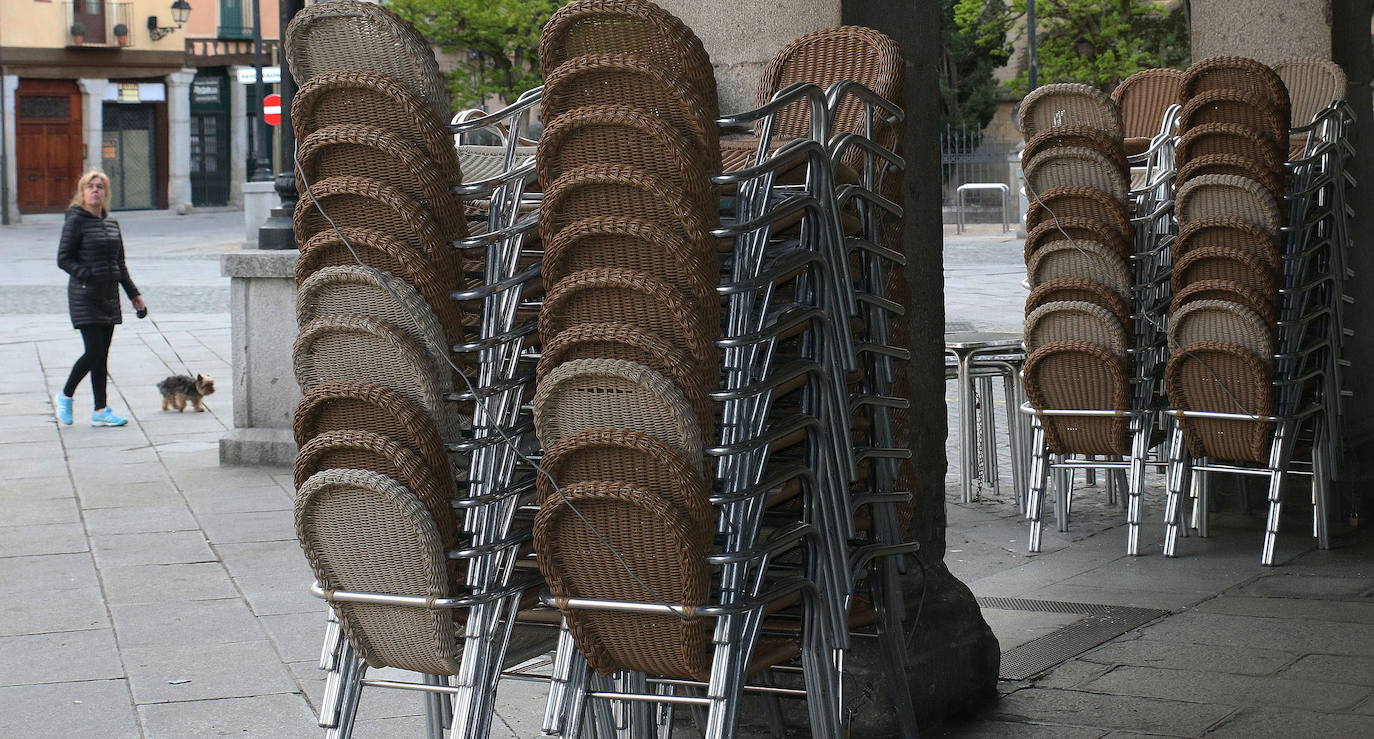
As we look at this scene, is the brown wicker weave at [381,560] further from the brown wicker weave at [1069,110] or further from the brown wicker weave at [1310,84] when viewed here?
the brown wicker weave at [1310,84]

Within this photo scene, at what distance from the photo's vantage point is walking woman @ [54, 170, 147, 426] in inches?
461

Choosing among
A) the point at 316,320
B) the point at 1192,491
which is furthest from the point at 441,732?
the point at 1192,491

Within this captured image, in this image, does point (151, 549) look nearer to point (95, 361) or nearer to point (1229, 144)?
point (95, 361)

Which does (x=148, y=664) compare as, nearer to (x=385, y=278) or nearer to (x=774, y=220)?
(x=385, y=278)

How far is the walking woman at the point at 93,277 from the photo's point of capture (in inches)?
461

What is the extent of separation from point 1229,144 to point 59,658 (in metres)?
5.02

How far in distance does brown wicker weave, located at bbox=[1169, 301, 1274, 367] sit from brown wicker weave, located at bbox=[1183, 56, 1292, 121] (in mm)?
829

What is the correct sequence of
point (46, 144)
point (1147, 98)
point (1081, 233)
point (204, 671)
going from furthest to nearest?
point (46, 144) < point (1147, 98) < point (1081, 233) < point (204, 671)

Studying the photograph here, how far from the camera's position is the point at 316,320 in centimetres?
362

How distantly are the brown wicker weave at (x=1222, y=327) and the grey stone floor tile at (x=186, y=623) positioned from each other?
12.9 ft

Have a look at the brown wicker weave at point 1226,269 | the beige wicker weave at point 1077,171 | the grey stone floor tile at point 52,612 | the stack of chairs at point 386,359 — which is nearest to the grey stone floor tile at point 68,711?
the grey stone floor tile at point 52,612

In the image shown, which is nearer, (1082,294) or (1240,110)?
(1240,110)

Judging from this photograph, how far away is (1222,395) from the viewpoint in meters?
7.17

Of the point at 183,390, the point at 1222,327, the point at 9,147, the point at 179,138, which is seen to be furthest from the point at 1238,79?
the point at 179,138
